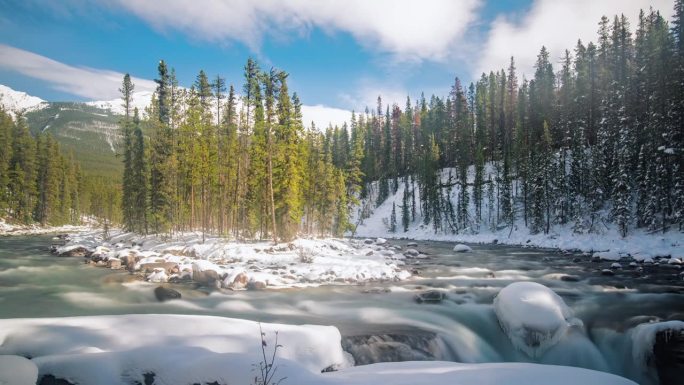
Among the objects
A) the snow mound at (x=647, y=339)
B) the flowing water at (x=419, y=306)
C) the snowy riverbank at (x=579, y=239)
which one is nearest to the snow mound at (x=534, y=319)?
the flowing water at (x=419, y=306)

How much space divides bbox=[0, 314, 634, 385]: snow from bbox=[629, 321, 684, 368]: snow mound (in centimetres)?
500

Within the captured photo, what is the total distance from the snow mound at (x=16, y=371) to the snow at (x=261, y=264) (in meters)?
12.8

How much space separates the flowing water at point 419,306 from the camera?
962 cm

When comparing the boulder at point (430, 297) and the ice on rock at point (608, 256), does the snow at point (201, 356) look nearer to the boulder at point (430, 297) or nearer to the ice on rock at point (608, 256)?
the boulder at point (430, 297)

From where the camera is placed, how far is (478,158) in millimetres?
59750

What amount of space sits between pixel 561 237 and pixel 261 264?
37803 millimetres

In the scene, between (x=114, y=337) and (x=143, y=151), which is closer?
(x=114, y=337)

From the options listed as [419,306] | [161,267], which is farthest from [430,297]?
[161,267]

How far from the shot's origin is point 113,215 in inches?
3681

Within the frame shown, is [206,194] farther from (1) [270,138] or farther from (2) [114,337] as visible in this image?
(2) [114,337]

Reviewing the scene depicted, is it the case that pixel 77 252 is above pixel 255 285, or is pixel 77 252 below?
above

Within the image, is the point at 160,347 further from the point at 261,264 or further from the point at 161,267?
the point at 261,264

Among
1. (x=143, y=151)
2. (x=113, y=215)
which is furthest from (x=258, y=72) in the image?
(x=113, y=215)

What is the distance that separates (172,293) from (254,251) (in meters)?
11.1
